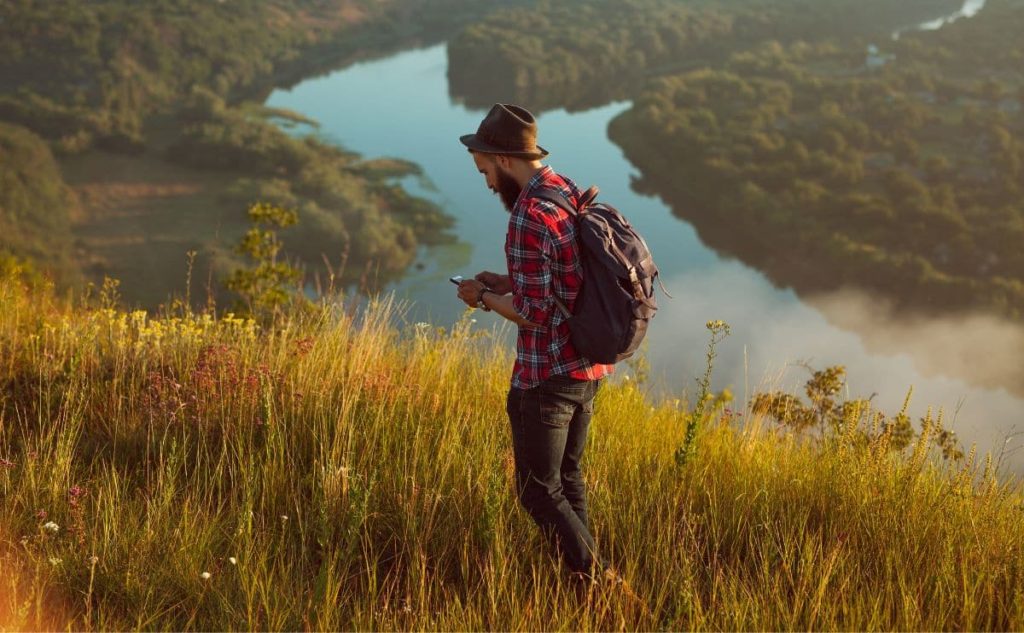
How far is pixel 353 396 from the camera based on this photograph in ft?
14.5

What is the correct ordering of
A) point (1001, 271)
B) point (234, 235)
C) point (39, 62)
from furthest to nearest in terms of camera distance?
1. point (39, 62)
2. point (234, 235)
3. point (1001, 271)

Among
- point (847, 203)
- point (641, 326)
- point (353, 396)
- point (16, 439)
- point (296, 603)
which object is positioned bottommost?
point (16, 439)

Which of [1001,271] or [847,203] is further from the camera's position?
[847,203]

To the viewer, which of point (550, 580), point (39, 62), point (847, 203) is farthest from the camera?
point (39, 62)

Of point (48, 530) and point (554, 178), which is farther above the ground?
point (554, 178)

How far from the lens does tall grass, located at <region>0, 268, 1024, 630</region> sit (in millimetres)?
3057

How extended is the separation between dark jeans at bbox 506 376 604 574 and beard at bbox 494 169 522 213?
24.5 inches

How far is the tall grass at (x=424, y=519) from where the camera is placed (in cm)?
306

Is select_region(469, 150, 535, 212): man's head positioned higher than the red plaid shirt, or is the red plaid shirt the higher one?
select_region(469, 150, 535, 212): man's head

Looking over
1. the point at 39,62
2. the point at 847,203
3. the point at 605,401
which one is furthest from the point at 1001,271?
the point at 39,62

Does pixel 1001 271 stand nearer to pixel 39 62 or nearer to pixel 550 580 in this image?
pixel 550 580

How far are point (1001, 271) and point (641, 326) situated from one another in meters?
52.9

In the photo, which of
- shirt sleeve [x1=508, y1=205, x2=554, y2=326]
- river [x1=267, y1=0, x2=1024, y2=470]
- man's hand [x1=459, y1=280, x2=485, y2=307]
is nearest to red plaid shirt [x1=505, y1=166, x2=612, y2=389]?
shirt sleeve [x1=508, y1=205, x2=554, y2=326]

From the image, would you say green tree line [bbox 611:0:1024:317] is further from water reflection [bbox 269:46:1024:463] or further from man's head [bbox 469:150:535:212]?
man's head [bbox 469:150:535:212]
